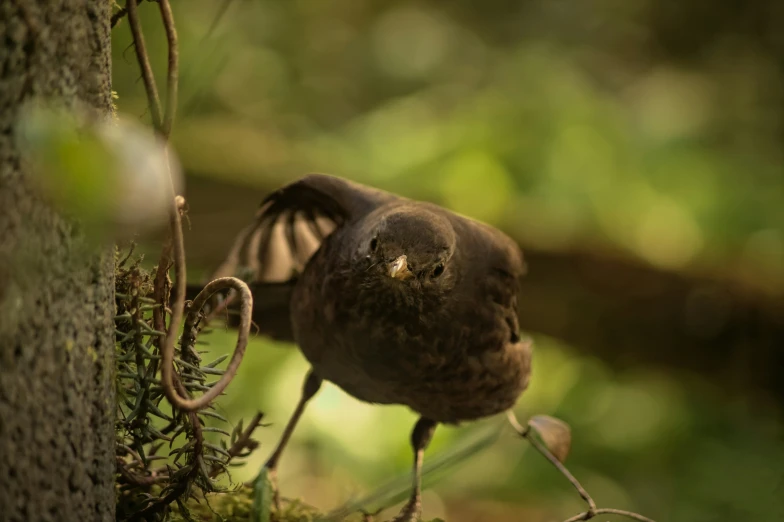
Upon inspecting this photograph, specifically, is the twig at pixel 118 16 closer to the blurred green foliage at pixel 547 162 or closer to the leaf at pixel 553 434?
the leaf at pixel 553 434

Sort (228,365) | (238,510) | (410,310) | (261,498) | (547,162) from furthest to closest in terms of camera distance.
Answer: (547,162) → (410,310) → (238,510) → (261,498) → (228,365)

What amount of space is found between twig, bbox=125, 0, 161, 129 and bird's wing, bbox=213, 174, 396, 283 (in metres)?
1.12

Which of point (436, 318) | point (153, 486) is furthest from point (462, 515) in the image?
point (153, 486)

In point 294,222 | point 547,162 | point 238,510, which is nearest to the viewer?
point 238,510

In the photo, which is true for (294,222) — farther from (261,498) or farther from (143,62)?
(143,62)

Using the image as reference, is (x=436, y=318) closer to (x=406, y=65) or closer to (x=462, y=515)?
(x=462, y=515)

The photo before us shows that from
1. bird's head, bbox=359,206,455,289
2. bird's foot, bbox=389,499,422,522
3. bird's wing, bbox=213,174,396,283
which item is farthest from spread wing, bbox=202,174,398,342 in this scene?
bird's foot, bbox=389,499,422,522

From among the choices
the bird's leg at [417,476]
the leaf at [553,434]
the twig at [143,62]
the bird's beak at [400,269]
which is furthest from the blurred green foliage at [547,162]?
the twig at [143,62]

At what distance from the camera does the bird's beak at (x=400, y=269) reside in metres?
2.08

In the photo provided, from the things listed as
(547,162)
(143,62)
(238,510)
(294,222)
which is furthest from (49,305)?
(547,162)

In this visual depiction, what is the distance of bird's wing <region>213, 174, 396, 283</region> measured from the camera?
2547 mm

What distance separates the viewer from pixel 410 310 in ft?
7.33

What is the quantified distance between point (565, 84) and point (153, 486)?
5.79 m

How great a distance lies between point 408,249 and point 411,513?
0.78 m
